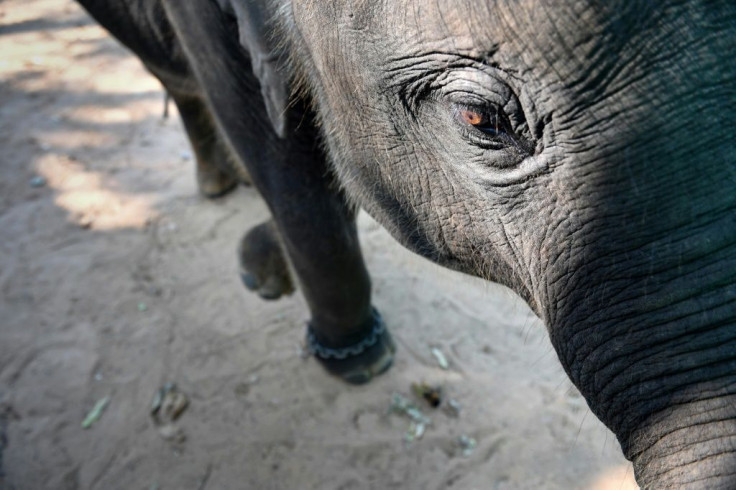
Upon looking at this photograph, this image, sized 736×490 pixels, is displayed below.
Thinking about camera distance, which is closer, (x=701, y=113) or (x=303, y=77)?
(x=701, y=113)

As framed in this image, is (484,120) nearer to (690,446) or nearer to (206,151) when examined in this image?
(690,446)

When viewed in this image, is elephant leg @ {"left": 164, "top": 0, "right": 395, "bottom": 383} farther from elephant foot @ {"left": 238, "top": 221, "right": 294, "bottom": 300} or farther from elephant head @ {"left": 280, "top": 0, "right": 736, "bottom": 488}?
elephant head @ {"left": 280, "top": 0, "right": 736, "bottom": 488}

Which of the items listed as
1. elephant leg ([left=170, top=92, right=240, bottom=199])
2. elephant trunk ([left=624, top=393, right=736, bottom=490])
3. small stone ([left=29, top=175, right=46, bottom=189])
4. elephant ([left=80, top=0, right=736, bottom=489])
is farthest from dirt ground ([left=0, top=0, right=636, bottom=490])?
elephant trunk ([left=624, top=393, right=736, bottom=490])

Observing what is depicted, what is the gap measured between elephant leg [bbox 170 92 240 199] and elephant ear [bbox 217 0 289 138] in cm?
203

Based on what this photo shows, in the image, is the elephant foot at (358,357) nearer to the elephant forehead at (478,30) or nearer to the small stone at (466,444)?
the small stone at (466,444)

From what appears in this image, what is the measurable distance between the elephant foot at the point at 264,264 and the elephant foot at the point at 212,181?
1.07 metres

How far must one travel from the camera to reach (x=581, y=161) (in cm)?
116

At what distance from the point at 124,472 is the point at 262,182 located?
4.95 ft

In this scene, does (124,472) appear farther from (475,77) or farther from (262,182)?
(475,77)

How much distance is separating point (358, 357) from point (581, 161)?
205cm

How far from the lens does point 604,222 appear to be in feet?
3.88

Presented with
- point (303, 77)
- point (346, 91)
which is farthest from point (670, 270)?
point (303, 77)

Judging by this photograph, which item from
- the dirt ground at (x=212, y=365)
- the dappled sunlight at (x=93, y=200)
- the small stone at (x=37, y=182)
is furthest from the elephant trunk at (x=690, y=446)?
the small stone at (x=37, y=182)

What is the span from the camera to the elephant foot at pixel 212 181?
4156 millimetres
